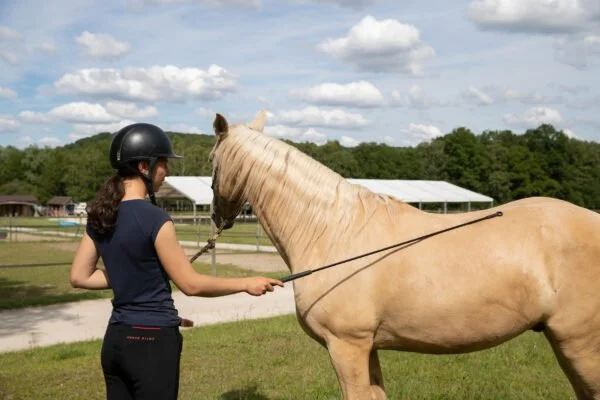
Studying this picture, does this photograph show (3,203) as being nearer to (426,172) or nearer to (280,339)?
(426,172)

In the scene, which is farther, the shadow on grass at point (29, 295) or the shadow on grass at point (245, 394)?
the shadow on grass at point (29, 295)

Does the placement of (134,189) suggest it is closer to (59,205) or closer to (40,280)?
(40,280)

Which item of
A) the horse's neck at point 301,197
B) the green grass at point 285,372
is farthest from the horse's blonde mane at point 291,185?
the green grass at point 285,372

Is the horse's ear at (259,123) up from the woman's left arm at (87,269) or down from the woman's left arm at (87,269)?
up

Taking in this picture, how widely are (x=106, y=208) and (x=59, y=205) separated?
90.6m

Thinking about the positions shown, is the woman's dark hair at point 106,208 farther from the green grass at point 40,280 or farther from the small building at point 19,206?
the small building at point 19,206

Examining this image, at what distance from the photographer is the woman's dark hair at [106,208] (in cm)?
257

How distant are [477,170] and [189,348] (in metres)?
73.9

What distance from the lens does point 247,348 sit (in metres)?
7.14

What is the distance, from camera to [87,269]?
2.90 metres

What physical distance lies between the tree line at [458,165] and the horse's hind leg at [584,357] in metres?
65.9

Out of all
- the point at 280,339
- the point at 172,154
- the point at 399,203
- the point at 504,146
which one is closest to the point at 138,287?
the point at 172,154

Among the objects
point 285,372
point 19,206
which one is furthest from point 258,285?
point 19,206

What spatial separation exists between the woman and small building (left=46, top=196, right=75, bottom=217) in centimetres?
8542
